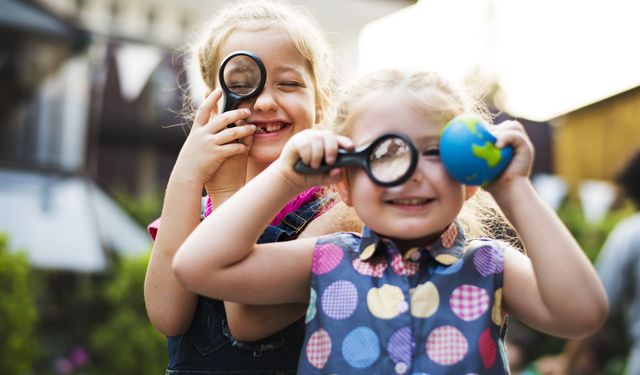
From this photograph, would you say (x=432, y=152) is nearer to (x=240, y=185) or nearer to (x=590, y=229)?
(x=240, y=185)

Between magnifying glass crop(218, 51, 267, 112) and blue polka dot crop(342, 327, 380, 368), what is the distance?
0.59 meters

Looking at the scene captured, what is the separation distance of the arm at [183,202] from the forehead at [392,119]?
341 mm

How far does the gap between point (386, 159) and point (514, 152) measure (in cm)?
22

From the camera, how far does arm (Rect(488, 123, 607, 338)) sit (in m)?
1.28

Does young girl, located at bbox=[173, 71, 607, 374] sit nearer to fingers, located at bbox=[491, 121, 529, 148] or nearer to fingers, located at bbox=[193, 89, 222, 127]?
fingers, located at bbox=[491, 121, 529, 148]

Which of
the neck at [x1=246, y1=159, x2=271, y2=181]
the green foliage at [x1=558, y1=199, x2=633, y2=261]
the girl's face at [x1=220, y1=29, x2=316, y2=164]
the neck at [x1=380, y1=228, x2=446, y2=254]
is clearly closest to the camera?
the neck at [x1=380, y1=228, x2=446, y2=254]

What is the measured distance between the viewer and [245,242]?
141cm

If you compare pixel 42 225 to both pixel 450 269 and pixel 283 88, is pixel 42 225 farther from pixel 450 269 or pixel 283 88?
pixel 450 269

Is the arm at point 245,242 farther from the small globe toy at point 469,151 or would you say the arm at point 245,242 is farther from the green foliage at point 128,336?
the green foliage at point 128,336

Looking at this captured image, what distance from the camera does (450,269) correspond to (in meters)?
1.38

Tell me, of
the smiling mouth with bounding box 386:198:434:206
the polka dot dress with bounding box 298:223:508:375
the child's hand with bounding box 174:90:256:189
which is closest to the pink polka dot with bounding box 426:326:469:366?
the polka dot dress with bounding box 298:223:508:375

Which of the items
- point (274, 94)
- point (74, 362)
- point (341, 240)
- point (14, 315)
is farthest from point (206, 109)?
point (74, 362)

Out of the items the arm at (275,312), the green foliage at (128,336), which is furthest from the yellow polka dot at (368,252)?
the green foliage at (128,336)

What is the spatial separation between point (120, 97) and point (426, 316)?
39.3 feet
